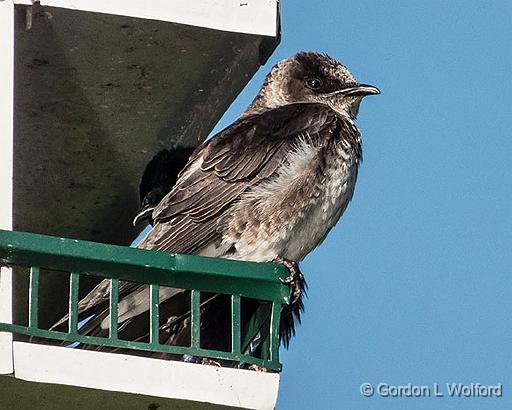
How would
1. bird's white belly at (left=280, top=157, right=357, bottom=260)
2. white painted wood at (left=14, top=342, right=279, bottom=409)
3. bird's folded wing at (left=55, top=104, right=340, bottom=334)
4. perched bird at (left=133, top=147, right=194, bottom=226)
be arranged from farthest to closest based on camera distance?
perched bird at (left=133, top=147, right=194, bottom=226) < bird's white belly at (left=280, top=157, right=357, bottom=260) < bird's folded wing at (left=55, top=104, right=340, bottom=334) < white painted wood at (left=14, top=342, right=279, bottom=409)

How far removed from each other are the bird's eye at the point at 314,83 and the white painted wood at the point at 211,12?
47.2 inches

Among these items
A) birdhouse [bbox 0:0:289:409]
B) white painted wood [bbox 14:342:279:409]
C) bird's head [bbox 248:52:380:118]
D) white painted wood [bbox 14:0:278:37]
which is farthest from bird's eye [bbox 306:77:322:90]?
white painted wood [bbox 14:342:279:409]

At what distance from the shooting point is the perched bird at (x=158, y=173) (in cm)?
581

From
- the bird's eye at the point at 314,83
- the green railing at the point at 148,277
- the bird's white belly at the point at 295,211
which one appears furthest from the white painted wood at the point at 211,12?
the bird's eye at the point at 314,83

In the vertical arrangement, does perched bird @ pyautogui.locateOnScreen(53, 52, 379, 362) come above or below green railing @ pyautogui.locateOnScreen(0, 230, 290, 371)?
above

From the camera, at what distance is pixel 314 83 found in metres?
6.03

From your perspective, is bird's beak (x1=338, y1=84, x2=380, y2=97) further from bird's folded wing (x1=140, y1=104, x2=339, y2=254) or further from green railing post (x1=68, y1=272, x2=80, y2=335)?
green railing post (x1=68, y1=272, x2=80, y2=335)

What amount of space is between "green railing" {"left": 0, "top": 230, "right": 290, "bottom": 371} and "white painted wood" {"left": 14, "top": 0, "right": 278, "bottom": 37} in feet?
2.75

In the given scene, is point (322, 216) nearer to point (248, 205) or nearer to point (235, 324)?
point (248, 205)

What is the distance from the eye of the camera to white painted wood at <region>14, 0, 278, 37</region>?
4.71 meters

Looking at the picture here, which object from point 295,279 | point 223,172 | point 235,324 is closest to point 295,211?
point 223,172

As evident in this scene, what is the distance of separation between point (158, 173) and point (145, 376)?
1.87 meters

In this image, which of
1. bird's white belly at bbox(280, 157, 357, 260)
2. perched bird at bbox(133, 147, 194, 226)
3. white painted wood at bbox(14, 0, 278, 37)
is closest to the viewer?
white painted wood at bbox(14, 0, 278, 37)

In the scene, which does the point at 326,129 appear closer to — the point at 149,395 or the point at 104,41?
the point at 104,41
